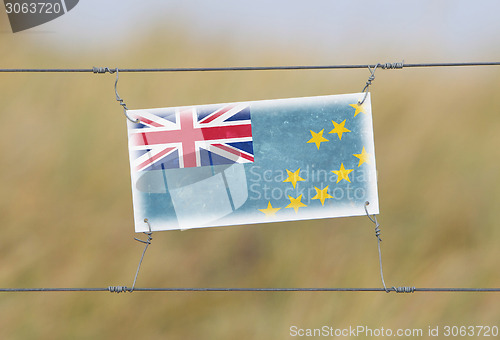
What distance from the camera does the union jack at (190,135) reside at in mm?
2619

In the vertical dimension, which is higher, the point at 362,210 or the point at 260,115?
the point at 260,115

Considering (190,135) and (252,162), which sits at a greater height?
(190,135)

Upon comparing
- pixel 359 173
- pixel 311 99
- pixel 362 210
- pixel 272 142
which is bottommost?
pixel 362 210

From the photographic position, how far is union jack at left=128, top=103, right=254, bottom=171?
8.59 feet

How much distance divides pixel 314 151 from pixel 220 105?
480mm

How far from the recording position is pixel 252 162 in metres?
2.61

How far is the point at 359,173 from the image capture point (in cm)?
259

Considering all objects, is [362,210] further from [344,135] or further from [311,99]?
[311,99]

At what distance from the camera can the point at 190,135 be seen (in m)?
2.63

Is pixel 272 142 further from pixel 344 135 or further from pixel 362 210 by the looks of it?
pixel 362 210

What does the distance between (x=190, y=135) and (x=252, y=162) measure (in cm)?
31

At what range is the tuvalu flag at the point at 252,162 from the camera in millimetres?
2594

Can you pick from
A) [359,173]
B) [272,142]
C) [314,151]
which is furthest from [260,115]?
[359,173]

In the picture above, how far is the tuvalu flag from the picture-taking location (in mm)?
2594
